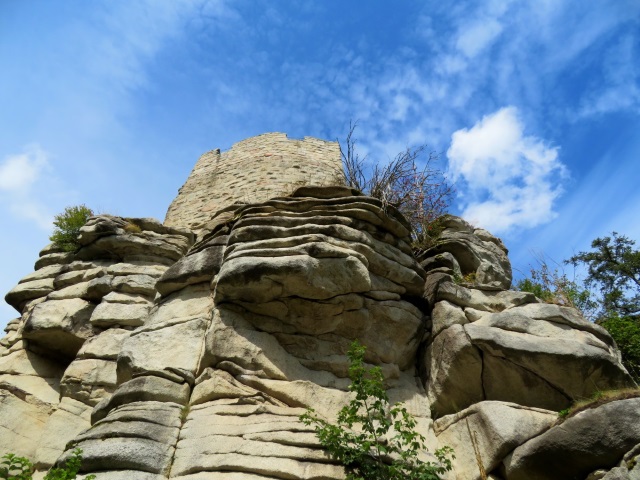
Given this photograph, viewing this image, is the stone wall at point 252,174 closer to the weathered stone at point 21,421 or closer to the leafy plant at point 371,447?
the weathered stone at point 21,421

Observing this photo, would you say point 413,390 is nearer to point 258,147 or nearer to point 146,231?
point 146,231

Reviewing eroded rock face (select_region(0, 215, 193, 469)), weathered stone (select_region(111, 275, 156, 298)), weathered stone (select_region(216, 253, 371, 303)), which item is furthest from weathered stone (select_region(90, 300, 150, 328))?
weathered stone (select_region(216, 253, 371, 303))

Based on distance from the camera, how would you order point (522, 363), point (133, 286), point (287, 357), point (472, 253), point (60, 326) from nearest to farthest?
1. point (522, 363)
2. point (287, 357)
3. point (60, 326)
4. point (133, 286)
5. point (472, 253)

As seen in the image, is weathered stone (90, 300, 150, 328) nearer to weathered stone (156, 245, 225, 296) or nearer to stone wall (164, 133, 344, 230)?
weathered stone (156, 245, 225, 296)

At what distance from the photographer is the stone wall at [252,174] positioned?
432 inches

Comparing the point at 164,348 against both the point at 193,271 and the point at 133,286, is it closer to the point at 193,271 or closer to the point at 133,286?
the point at 193,271

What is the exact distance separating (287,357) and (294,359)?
0.09m

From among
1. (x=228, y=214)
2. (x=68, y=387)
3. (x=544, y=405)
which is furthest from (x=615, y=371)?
(x=68, y=387)

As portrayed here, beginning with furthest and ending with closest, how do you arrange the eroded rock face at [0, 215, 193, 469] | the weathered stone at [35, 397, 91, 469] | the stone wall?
the stone wall, the eroded rock face at [0, 215, 193, 469], the weathered stone at [35, 397, 91, 469]

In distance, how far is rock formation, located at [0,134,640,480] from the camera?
486 centimetres

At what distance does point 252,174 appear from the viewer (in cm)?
1167

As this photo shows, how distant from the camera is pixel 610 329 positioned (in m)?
7.64

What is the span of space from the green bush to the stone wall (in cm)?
187

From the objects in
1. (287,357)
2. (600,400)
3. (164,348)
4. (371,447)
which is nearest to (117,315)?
(164,348)
